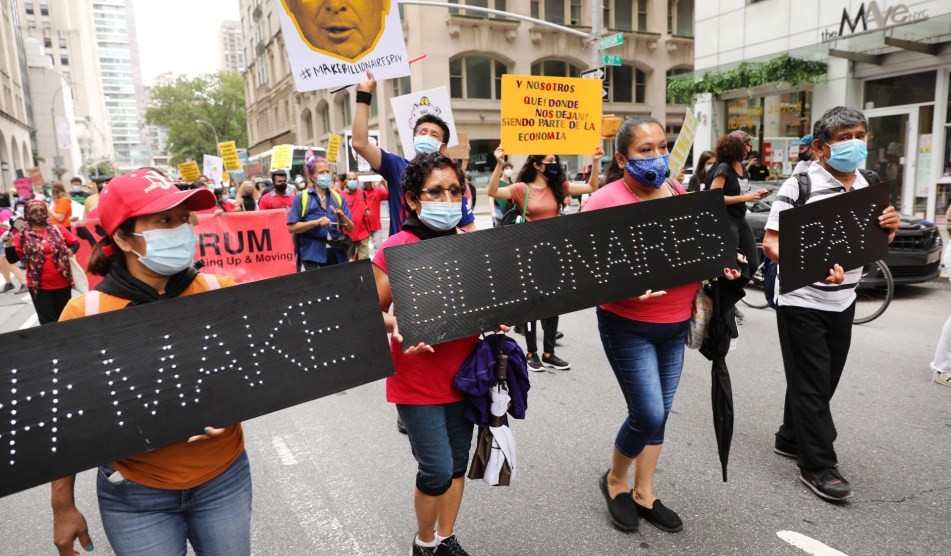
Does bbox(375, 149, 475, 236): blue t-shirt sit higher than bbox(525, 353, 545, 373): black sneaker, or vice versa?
bbox(375, 149, 475, 236): blue t-shirt

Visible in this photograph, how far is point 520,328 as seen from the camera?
6922 millimetres

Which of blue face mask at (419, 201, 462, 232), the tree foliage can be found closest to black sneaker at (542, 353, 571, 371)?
blue face mask at (419, 201, 462, 232)

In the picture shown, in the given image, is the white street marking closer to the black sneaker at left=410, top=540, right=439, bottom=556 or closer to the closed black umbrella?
the closed black umbrella

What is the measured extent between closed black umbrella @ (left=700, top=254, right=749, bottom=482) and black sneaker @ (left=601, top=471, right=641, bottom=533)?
1.89ft

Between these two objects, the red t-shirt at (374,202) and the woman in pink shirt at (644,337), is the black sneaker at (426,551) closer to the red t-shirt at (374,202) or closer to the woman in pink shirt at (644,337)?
the woman in pink shirt at (644,337)

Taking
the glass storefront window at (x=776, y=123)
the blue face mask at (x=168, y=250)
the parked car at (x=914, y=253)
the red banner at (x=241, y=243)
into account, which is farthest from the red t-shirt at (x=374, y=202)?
the glass storefront window at (x=776, y=123)

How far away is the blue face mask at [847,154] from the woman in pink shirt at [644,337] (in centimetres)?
87

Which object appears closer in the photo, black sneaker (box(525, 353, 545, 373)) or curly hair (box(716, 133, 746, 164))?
black sneaker (box(525, 353, 545, 373))

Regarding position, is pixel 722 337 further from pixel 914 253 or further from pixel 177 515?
pixel 914 253

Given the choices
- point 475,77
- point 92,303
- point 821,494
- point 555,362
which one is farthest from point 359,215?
point 475,77

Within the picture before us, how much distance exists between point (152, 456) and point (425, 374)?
99cm

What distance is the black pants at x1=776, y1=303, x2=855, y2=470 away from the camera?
327 cm

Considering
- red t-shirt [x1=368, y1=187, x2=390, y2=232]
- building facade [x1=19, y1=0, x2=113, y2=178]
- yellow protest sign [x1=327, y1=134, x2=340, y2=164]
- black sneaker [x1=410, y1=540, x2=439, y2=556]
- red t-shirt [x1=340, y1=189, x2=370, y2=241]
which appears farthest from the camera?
building facade [x1=19, y1=0, x2=113, y2=178]

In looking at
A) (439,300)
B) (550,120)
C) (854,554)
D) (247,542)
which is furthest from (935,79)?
(247,542)
